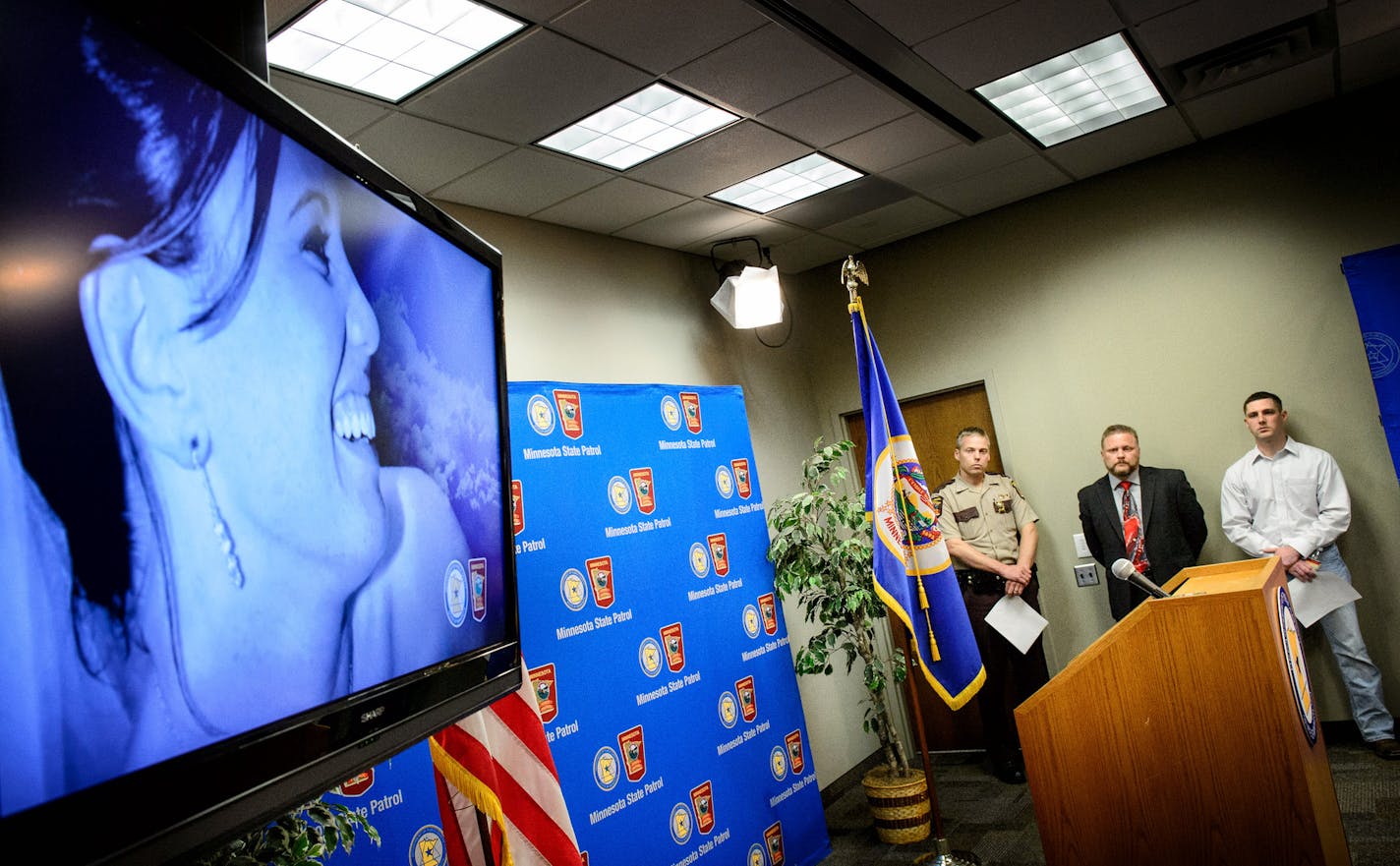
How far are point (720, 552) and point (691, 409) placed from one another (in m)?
0.65

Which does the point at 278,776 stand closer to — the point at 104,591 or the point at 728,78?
the point at 104,591

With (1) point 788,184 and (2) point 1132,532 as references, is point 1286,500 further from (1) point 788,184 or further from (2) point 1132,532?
(1) point 788,184

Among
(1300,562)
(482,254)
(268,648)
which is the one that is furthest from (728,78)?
(1300,562)

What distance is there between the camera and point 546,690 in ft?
9.96

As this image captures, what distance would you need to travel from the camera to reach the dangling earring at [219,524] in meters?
0.87

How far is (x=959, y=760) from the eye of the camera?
5309 mm

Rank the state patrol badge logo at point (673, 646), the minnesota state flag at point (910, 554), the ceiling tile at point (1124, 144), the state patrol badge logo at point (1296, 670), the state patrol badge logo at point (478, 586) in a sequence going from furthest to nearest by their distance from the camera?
1. the ceiling tile at point (1124, 144)
2. the minnesota state flag at point (910, 554)
3. the state patrol badge logo at point (673, 646)
4. the state patrol badge logo at point (1296, 670)
5. the state patrol badge logo at point (478, 586)

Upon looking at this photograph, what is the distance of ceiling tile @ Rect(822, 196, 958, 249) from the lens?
16.4 feet

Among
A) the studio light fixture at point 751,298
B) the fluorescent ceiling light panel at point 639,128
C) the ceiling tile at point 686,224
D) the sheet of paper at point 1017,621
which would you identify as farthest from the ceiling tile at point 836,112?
the sheet of paper at point 1017,621

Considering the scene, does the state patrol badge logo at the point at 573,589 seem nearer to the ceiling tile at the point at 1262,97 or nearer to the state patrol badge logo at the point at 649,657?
the state patrol badge logo at the point at 649,657

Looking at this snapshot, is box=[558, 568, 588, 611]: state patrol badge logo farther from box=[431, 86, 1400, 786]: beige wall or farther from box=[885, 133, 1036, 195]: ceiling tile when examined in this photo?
box=[885, 133, 1036, 195]: ceiling tile

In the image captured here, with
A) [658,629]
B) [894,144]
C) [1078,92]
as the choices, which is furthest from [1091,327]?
[658,629]

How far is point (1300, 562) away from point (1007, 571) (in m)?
1.30

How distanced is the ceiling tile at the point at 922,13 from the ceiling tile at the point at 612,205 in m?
1.34
